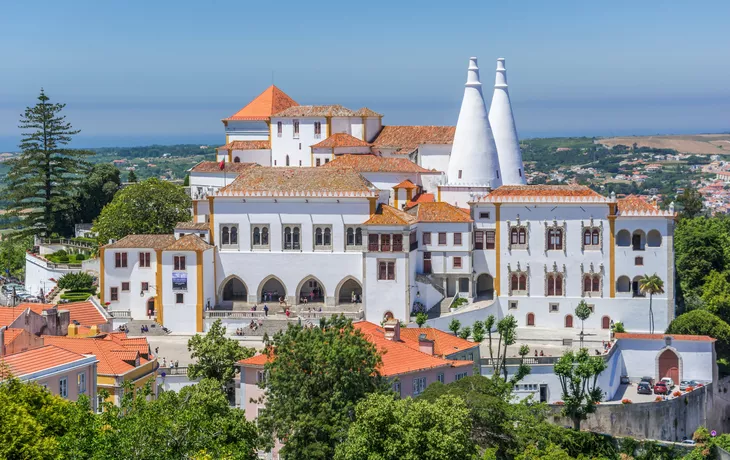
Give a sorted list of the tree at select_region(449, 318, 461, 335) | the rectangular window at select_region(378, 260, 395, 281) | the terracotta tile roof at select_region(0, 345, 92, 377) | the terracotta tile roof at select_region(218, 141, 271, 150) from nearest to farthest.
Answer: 1. the terracotta tile roof at select_region(0, 345, 92, 377)
2. the tree at select_region(449, 318, 461, 335)
3. the rectangular window at select_region(378, 260, 395, 281)
4. the terracotta tile roof at select_region(218, 141, 271, 150)

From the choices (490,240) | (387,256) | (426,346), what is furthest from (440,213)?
(426,346)

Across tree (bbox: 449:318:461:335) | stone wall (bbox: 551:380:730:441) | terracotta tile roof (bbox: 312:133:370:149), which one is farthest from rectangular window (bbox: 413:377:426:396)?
terracotta tile roof (bbox: 312:133:370:149)

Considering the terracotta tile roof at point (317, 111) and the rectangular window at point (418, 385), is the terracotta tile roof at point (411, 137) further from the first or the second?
the rectangular window at point (418, 385)

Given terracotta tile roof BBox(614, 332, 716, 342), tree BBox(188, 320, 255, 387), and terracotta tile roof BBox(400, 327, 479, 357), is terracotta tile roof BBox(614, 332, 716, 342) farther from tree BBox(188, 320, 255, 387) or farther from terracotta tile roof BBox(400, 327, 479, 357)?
tree BBox(188, 320, 255, 387)

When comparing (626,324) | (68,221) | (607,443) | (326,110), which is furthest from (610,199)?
(68,221)

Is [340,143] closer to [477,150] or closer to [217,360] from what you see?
[477,150]
